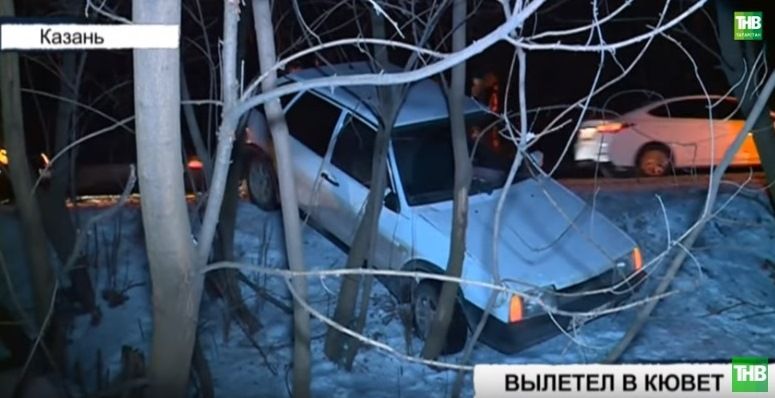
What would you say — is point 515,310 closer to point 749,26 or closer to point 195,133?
point 195,133

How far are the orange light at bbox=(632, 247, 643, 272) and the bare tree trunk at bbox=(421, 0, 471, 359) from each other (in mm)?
562

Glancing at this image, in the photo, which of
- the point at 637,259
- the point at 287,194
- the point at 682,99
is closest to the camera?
the point at 287,194

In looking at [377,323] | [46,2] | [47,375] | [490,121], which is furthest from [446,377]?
[46,2]

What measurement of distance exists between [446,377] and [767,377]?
96 centimetres

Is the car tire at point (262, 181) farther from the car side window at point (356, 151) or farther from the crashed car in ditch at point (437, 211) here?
the car side window at point (356, 151)

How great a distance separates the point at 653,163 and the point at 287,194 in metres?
1.71

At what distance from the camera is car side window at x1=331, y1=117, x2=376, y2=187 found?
164 inches

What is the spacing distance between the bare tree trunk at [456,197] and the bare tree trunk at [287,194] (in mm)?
437

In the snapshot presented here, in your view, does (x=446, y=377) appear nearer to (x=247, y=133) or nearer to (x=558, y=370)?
(x=558, y=370)

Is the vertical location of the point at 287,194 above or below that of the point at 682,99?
below

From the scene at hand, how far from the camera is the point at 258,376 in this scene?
3711 millimetres

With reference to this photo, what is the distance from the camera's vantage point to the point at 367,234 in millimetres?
4008

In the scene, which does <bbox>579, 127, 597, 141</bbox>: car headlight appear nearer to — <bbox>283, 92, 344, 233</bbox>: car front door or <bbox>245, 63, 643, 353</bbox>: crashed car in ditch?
<bbox>245, 63, 643, 353</bbox>: crashed car in ditch

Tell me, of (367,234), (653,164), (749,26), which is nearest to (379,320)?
(367,234)
